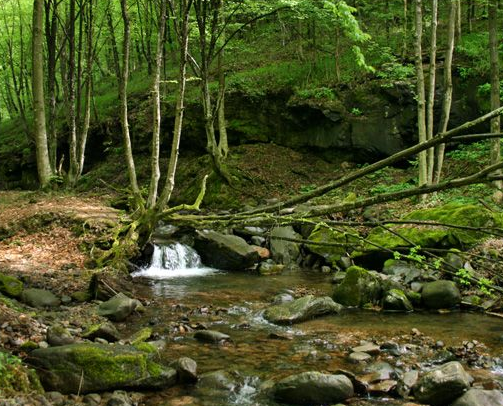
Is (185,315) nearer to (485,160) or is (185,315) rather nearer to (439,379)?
(439,379)

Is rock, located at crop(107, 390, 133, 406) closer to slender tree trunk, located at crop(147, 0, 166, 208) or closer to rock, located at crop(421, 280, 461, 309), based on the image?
slender tree trunk, located at crop(147, 0, 166, 208)

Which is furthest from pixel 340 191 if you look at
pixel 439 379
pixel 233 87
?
pixel 439 379

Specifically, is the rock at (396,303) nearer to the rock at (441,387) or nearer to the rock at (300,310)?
the rock at (300,310)

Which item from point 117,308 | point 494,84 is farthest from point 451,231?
point 117,308

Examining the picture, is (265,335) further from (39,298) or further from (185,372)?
(39,298)

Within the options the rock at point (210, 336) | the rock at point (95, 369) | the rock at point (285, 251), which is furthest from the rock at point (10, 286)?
the rock at point (285, 251)

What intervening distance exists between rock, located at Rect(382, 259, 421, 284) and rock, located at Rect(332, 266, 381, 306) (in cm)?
118

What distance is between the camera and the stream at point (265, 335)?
605cm

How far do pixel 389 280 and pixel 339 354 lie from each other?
340 cm

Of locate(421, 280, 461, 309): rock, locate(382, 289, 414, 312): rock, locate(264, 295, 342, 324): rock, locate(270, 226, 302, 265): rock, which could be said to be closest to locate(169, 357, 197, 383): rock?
locate(264, 295, 342, 324): rock

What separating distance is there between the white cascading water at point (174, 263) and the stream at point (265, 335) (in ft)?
3.67

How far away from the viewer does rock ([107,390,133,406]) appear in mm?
4965

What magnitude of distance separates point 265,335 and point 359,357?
1701 millimetres

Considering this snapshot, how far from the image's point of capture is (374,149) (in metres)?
20.5
